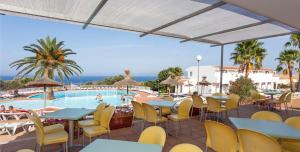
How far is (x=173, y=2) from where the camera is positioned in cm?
368

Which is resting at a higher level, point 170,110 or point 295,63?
point 295,63

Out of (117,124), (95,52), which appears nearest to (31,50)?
(117,124)

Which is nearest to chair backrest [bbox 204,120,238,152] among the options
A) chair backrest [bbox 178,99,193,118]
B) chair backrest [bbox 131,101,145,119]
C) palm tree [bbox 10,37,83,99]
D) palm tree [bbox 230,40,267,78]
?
chair backrest [bbox 178,99,193,118]

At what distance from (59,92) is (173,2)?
18.3 metres

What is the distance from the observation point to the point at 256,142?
7.34ft

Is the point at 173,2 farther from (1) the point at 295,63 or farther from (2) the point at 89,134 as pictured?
(1) the point at 295,63

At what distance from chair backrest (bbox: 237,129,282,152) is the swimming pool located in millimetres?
14101

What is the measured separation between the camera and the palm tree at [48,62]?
15.6m

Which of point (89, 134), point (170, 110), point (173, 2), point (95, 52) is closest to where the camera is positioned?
point (89, 134)

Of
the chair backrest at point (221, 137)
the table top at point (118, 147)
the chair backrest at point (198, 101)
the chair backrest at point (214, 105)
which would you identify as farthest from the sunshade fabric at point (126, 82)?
the table top at point (118, 147)

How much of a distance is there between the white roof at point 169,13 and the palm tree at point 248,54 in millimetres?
14119

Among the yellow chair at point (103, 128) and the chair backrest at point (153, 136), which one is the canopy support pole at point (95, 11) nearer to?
the yellow chair at point (103, 128)

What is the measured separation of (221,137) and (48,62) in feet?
55.7

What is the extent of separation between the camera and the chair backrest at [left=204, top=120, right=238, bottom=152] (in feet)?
8.09
